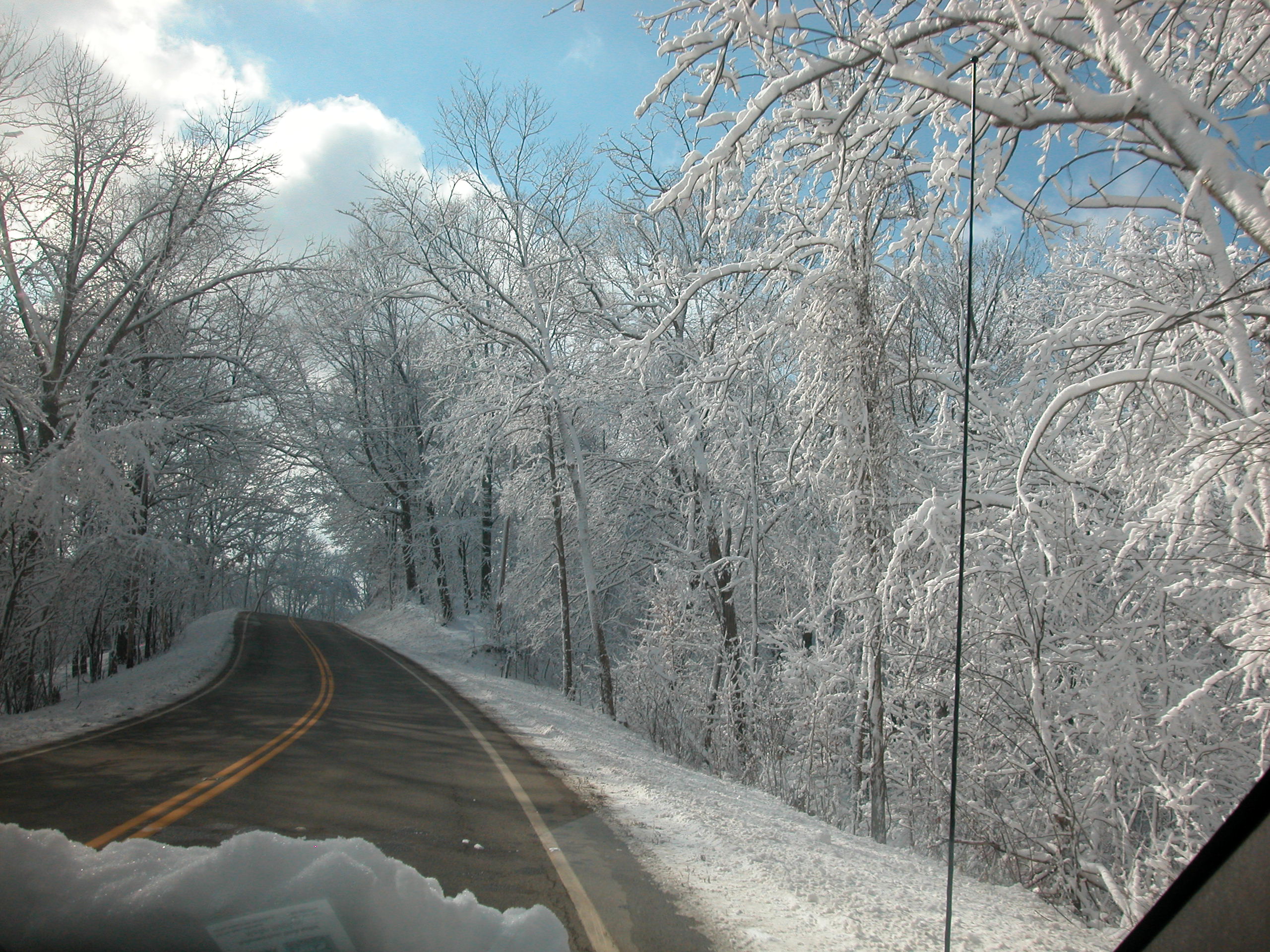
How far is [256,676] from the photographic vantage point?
18641mm

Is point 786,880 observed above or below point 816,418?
below

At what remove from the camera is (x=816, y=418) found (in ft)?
29.8

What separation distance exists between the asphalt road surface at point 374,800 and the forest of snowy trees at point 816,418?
9.82ft

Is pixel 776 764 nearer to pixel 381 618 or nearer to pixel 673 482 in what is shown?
pixel 673 482

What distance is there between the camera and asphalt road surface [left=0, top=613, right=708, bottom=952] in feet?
14.5

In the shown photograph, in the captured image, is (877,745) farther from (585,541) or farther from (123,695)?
(123,695)

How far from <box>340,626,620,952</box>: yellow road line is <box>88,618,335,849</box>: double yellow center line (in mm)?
2383

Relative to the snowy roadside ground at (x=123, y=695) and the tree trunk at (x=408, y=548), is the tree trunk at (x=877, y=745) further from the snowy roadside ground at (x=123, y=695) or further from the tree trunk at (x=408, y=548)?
the tree trunk at (x=408, y=548)

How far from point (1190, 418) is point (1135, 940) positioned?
461 cm

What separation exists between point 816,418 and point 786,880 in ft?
18.1

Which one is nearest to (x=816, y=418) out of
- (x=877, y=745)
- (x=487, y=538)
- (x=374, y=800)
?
(x=877, y=745)

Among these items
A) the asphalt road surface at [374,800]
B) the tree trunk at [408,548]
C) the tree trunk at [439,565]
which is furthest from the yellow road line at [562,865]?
the tree trunk at [408,548]

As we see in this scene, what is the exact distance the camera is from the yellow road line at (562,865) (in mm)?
3857

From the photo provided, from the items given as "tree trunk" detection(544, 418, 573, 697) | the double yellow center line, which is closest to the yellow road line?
the double yellow center line
